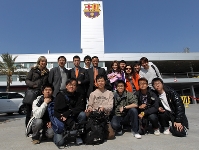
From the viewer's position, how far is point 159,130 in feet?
12.2

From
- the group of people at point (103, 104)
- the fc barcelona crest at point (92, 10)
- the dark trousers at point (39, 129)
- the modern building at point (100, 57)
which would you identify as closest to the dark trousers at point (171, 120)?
the group of people at point (103, 104)

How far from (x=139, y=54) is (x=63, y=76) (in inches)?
981

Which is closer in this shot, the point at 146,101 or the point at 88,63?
the point at 146,101

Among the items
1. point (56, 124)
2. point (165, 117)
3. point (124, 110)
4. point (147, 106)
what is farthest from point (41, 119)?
point (165, 117)

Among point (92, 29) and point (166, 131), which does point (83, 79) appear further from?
point (92, 29)

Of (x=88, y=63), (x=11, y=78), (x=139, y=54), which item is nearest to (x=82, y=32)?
(x=139, y=54)

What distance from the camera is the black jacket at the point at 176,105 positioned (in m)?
3.39

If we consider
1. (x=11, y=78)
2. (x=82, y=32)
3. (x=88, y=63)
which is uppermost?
(x=82, y=32)

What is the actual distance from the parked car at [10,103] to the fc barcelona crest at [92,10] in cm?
2942

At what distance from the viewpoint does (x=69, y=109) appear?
125 inches

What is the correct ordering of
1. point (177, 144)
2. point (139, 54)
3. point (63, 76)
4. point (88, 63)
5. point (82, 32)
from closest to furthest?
point (177, 144)
point (63, 76)
point (88, 63)
point (139, 54)
point (82, 32)

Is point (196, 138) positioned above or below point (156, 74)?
below

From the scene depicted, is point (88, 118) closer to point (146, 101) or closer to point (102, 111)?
point (102, 111)

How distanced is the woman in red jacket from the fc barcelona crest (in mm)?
34038
